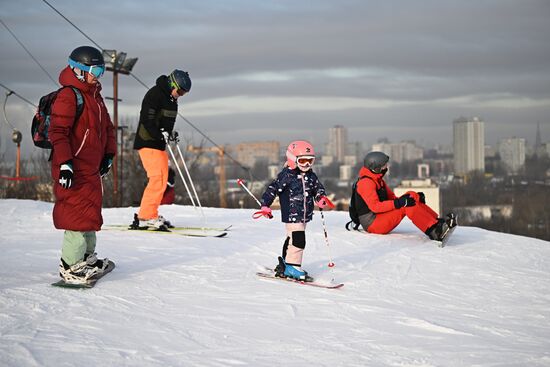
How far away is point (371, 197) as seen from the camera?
8.91 metres

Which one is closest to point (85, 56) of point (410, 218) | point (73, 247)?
point (73, 247)

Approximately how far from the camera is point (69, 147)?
211 inches

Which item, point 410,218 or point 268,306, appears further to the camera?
point 410,218

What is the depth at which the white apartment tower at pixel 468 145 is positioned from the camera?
343ft

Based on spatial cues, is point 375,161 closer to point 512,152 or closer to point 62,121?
point 62,121

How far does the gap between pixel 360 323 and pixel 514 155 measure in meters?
112

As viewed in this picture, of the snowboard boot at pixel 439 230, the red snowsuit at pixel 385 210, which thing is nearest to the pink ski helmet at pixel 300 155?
the red snowsuit at pixel 385 210

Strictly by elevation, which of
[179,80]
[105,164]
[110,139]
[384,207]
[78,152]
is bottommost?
[384,207]

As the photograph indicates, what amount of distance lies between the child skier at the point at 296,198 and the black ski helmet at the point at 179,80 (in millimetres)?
2571

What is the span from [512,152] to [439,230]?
109 meters

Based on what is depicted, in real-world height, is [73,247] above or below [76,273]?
above

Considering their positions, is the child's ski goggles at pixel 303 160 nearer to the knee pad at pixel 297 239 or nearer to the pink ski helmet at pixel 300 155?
the pink ski helmet at pixel 300 155

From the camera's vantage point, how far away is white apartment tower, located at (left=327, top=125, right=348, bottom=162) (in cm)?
12075

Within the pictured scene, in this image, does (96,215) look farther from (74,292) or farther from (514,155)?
(514,155)
